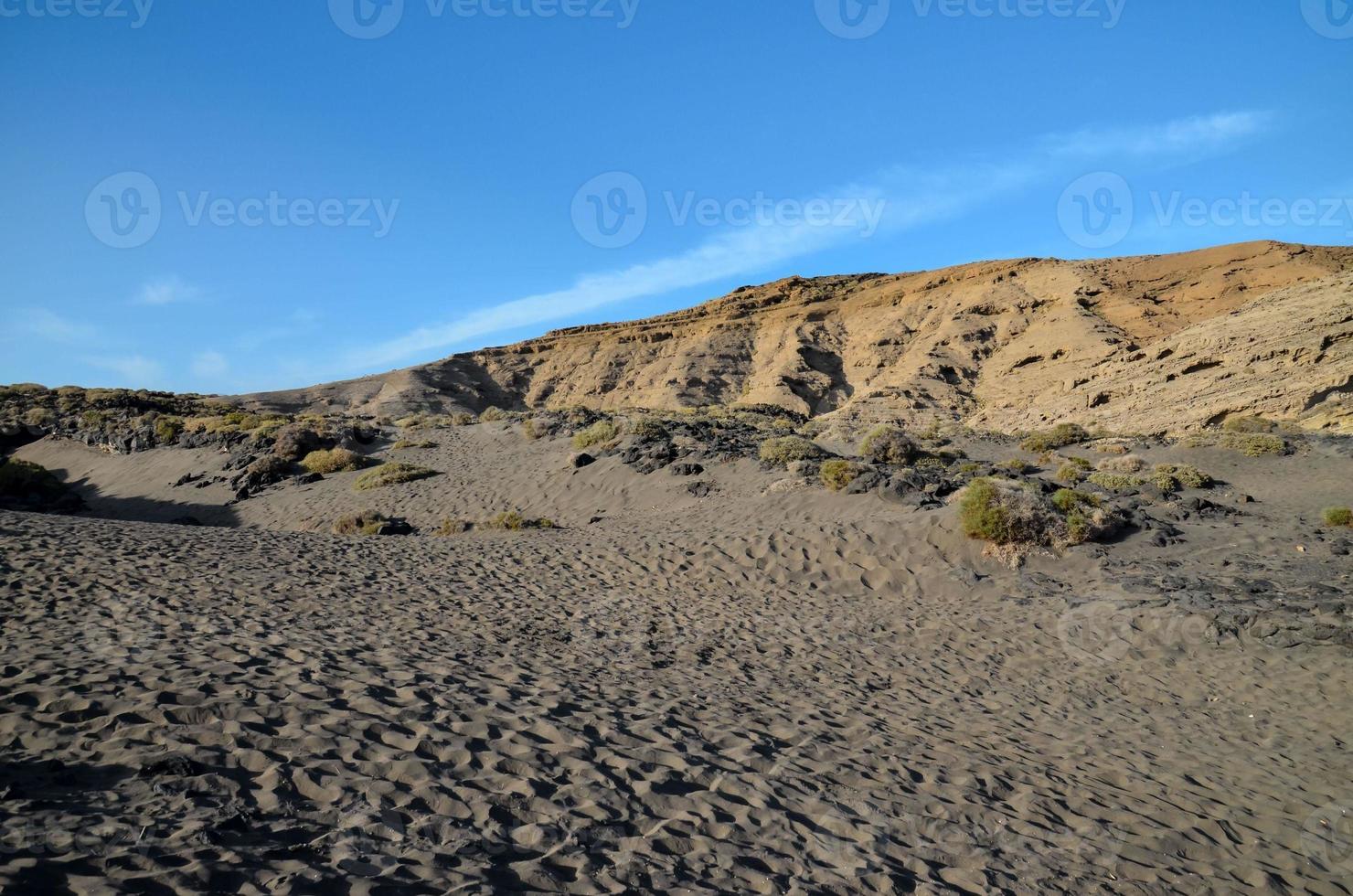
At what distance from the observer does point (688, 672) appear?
301 inches

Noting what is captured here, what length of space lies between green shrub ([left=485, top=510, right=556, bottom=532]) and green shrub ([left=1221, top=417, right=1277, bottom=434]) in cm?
2406

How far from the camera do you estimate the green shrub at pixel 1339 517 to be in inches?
539

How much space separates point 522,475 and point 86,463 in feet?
61.8

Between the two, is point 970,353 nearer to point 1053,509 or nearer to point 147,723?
point 1053,509

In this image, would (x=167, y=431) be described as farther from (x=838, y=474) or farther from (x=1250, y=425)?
(x=1250, y=425)

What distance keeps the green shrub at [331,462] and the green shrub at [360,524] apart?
673 centimetres

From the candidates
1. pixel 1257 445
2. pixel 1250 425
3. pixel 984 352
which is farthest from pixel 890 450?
pixel 984 352

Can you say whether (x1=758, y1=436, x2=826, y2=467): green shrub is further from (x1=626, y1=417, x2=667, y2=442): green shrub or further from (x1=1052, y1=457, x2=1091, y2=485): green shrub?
(x1=1052, y1=457, x2=1091, y2=485): green shrub

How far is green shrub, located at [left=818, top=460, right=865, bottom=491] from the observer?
16016mm

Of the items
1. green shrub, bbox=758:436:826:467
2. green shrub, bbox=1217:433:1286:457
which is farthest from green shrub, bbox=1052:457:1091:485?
green shrub, bbox=758:436:826:467

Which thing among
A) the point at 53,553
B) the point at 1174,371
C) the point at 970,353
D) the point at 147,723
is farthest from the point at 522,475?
the point at 970,353

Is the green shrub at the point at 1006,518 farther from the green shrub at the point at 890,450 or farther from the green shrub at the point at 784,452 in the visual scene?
the green shrub at the point at 890,450

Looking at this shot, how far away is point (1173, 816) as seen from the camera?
5371 mm

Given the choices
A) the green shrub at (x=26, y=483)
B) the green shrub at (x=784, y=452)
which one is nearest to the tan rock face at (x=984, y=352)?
the green shrub at (x=784, y=452)
